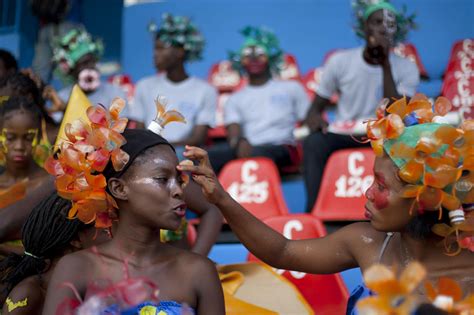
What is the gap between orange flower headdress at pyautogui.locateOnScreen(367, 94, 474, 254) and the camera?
2.47 m

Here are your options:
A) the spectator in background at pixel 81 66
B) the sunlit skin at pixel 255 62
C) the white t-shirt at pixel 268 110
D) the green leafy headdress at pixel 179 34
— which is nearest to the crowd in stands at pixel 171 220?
the white t-shirt at pixel 268 110

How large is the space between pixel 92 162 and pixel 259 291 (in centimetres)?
130

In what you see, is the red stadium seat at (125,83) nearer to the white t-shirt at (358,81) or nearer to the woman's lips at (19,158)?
the white t-shirt at (358,81)

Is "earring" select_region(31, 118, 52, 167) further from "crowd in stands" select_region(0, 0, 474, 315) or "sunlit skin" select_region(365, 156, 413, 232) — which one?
"sunlit skin" select_region(365, 156, 413, 232)

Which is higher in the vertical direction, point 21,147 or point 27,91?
point 27,91

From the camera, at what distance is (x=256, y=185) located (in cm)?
527

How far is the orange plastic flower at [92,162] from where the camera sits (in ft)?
8.66

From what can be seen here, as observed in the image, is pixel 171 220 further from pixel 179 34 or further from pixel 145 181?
pixel 179 34

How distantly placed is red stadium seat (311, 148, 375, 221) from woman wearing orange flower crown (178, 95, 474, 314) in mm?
2087

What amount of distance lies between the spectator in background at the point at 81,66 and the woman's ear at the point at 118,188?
4106 millimetres

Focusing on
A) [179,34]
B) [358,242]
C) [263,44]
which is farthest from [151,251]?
[263,44]

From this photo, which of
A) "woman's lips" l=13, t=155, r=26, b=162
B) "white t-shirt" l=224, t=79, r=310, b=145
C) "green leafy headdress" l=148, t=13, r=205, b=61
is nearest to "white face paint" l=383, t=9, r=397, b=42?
"white t-shirt" l=224, t=79, r=310, b=145

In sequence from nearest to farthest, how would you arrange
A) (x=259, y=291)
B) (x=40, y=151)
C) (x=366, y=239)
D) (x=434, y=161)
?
(x=434, y=161), (x=366, y=239), (x=259, y=291), (x=40, y=151)

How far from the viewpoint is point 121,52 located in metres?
9.72
